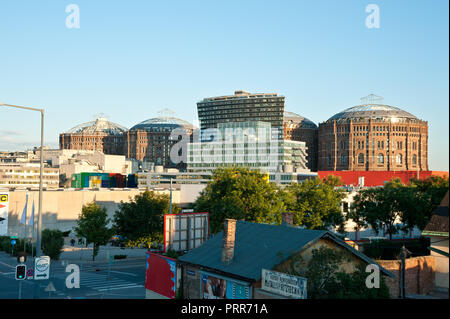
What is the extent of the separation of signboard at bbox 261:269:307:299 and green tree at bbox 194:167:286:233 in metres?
34.6

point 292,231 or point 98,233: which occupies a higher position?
point 292,231

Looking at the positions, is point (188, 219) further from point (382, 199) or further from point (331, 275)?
point (382, 199)

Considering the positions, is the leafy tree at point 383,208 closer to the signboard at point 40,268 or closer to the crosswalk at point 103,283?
the crosswalk at point 103,283

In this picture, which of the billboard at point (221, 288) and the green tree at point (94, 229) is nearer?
the billboard at point (221, 288)

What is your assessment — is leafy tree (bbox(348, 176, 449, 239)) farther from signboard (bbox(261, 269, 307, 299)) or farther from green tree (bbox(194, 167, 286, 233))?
signboard (bbox(261, 269, 307, 299))

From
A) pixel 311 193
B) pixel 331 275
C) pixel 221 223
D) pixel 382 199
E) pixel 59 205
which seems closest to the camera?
pixel 331 275

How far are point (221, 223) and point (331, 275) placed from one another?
3521 cm

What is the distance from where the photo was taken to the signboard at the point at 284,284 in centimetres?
2175

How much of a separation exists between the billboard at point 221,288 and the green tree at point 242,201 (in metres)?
29.7

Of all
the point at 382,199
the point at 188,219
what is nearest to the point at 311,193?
the point at 382,199

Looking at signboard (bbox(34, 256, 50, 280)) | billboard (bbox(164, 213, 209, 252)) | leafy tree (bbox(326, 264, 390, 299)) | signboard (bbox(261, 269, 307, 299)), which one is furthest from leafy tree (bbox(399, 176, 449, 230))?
signboard (bbox(34, 256, 50, 280))

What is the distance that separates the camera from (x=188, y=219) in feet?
124

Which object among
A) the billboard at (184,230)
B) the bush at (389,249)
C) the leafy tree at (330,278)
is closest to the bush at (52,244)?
the billboard at (184,230)
